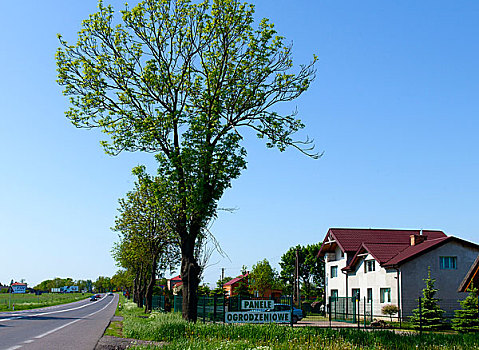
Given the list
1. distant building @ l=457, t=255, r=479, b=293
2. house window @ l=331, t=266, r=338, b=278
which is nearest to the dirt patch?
distant building @ l=457, t=255, r=479, b=293

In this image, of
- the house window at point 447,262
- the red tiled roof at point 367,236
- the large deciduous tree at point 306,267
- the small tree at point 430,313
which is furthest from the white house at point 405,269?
the large deciduous tree at point 306,267

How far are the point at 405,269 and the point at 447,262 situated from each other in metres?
3.51

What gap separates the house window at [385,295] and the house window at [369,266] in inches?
95.7

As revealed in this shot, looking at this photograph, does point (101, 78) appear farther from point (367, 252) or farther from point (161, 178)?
point (367, 252)

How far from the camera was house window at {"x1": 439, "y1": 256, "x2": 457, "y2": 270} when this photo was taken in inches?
1502

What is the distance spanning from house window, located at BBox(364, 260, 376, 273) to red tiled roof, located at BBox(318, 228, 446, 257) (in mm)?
3407

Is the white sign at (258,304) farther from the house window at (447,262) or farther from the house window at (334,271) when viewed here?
the house window at (334,271)

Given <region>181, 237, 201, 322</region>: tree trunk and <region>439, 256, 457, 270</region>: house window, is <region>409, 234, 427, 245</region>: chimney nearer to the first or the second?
<region>439, 256, 457, 270</region>: house window

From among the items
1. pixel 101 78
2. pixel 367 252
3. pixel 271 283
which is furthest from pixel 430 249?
pixel 271 283

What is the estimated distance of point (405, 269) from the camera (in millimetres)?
37688

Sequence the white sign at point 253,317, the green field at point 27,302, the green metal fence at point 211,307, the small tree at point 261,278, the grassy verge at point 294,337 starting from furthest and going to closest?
the small tree at point 261,278 → the green field at point 27,302 → the green metal fence at point 211,307 → the white sign at point 253,317 → the grassy verge at point 294,337

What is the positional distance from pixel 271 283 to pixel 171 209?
61.9 metres

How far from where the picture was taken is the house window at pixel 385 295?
38.9 metres

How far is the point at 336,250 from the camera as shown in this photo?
165 ft
